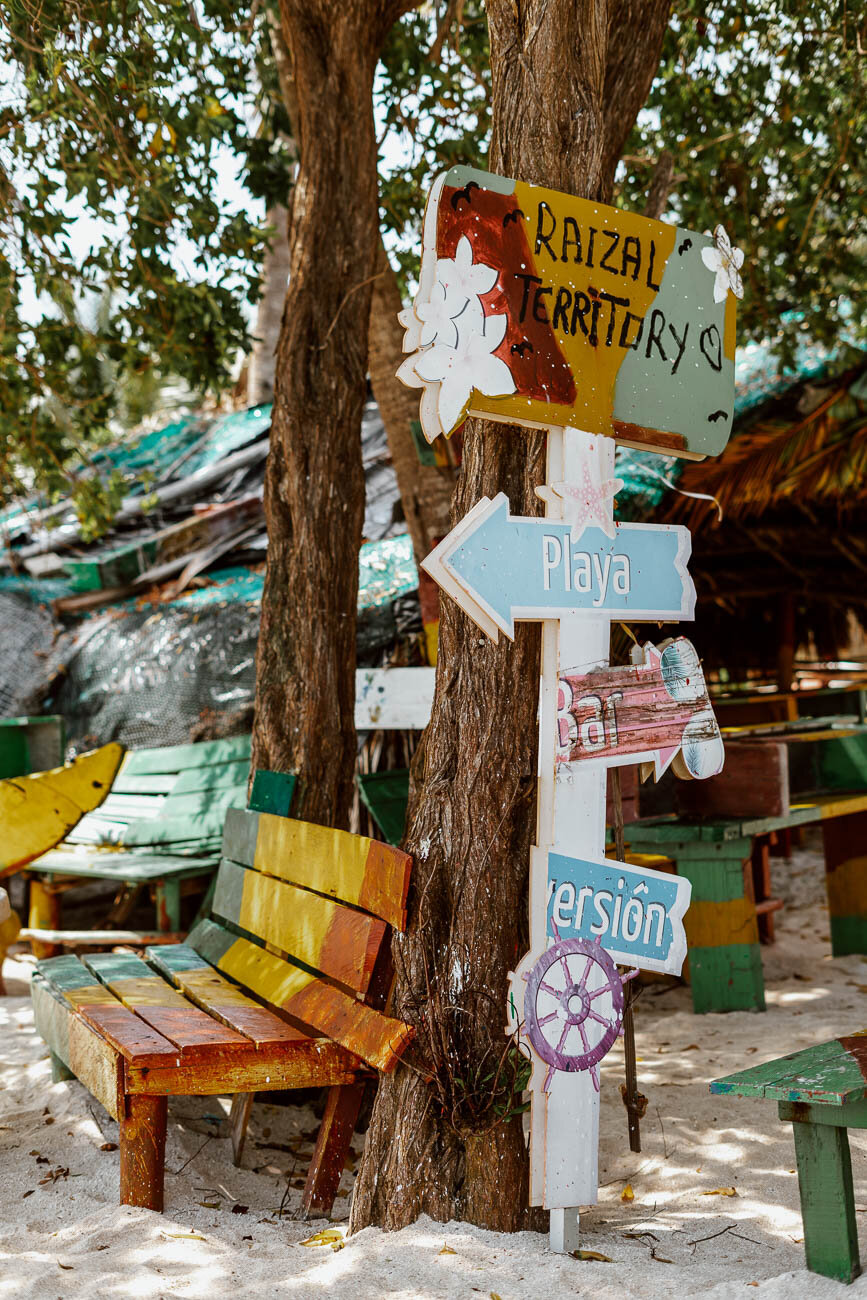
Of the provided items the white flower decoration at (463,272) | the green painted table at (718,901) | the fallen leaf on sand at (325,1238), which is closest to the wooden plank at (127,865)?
the green painted table at (718,901)

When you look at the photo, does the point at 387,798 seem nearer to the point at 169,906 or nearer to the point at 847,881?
the point at 169,906

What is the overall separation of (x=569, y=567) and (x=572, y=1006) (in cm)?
102

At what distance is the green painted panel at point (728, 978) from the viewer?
16.0ft

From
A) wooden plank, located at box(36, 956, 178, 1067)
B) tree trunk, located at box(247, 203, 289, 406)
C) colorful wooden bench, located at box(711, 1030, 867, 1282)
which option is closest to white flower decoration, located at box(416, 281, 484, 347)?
colorful wooden bench, located at box(711, 1030, 867, 1282)

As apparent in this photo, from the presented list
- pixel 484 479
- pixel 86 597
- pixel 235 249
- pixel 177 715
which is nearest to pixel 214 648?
pixel 177 715

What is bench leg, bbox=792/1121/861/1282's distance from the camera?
243 centimetres

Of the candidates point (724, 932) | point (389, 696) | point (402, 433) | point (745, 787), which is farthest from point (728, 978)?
point (402, 433)

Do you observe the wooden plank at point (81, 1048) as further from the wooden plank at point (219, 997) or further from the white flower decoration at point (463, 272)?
the white flower decoration at point (463, 272)

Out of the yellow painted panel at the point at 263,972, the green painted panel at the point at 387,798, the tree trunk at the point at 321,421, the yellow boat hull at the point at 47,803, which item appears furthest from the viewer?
the green painted panel at the point at 387,798

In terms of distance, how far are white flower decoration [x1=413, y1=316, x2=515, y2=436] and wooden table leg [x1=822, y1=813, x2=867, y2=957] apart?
13.2 feet

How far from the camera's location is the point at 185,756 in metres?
6.62

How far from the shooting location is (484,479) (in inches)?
114

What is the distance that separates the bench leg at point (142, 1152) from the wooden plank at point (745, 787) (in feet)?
9.68

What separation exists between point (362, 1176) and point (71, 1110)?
1.39 metres
